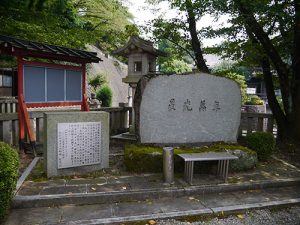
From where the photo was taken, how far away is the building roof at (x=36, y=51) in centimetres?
712

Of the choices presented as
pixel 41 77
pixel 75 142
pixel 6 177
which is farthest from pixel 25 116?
pixel 6 177

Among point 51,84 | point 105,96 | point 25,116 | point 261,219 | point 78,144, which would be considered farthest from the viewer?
point 105,96

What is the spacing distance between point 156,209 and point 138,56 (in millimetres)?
5881

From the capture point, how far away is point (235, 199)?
18.4 ft

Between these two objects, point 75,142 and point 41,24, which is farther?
point 41,24

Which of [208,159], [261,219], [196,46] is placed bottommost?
[261,219]

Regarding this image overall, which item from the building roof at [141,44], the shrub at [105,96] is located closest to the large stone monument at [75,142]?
the building roof at [141,44]

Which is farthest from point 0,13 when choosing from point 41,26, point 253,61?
point 253,61

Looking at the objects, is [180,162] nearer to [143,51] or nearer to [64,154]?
[64,154]

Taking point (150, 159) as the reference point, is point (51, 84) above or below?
above

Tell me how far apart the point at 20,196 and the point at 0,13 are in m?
9.02

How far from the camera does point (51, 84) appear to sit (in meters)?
8.09

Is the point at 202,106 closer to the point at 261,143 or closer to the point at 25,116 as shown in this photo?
the point at 261,143

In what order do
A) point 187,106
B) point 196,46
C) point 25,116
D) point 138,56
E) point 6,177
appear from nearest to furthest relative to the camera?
point 6,177
point 187,106
point 25,116
point 138,56
point 196,46
